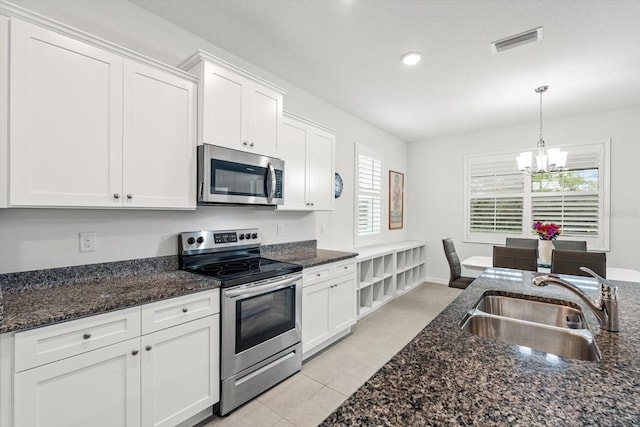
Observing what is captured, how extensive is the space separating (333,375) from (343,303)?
0.70 metres

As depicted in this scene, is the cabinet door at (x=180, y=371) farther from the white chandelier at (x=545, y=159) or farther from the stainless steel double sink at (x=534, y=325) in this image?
the white chandelier at (x=545, y=159)

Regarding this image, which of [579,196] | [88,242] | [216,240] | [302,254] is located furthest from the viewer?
[579,196]

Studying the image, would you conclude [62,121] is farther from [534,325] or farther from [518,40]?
[518,40]

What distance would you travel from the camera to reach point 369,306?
3926mm

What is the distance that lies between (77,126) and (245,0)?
1.35 metres

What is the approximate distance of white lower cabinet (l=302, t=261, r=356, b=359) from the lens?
2543 millimetres

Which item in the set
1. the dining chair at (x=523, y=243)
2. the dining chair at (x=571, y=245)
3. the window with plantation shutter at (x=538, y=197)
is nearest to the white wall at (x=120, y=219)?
the dining chair at (x=523, y=243)

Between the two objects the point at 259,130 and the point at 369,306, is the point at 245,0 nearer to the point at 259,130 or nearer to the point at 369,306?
the point at 259,130

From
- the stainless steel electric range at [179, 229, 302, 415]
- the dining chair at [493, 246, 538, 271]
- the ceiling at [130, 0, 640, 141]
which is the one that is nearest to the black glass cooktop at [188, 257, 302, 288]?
the stainless steel electric range at [179, 229, 302, 415]

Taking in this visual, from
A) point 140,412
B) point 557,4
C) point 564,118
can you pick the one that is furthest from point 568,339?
point 564,118

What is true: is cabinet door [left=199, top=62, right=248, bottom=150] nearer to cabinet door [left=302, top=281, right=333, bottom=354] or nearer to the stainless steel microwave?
the stainless steel microwave

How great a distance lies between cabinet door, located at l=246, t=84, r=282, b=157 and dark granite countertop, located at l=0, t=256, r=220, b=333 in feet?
3.71

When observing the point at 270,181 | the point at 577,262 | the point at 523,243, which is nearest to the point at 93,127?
the point at 270,181

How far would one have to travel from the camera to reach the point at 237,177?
7.45 ft
